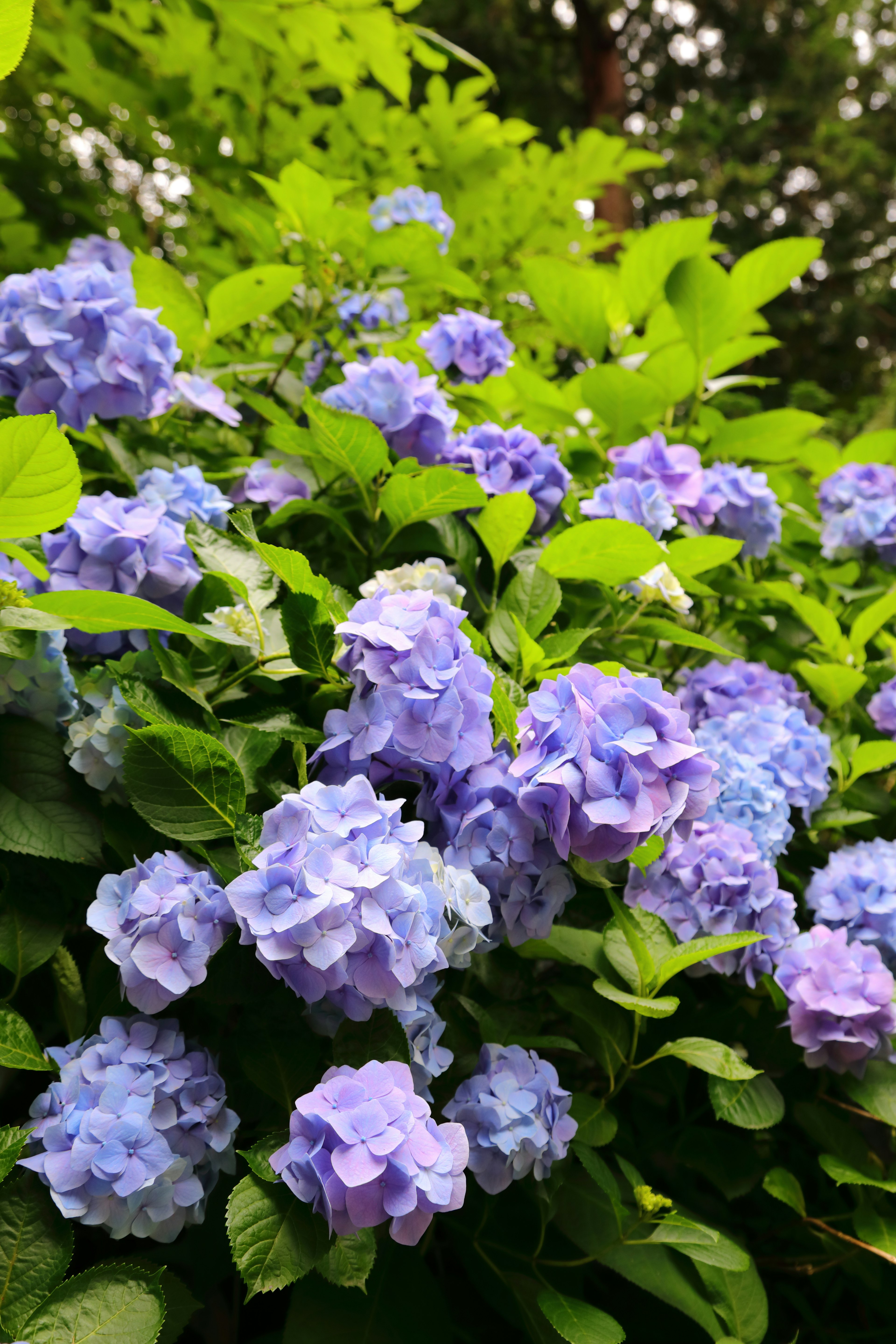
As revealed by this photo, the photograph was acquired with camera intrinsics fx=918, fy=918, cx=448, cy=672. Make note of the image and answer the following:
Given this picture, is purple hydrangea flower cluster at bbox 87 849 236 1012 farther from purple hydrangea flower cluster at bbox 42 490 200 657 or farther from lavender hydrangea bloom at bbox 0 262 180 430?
lavender hydrangea bloom at bbox 0 262 180 430

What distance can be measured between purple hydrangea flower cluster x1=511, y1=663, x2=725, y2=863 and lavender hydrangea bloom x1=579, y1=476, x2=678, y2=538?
47 centimetres

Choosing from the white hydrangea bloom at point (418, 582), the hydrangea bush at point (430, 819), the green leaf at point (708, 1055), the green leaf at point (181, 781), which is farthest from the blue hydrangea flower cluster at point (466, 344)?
the green leaf at point (708, 1055)

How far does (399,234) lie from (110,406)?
0.62m

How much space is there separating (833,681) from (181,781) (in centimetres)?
94

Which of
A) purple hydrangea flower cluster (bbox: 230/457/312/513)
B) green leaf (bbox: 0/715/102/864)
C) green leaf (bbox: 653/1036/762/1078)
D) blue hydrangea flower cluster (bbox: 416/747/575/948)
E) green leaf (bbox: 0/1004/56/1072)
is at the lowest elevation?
green leaf (bbox: 0/1004/56/1072)

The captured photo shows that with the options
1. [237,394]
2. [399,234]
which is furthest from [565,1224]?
[399,234]

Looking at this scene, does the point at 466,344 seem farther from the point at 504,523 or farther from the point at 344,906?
the point at 344,906

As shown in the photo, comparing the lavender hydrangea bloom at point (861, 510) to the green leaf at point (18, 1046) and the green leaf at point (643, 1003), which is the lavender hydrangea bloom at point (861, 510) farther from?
the green leaf at point (18, 1046)

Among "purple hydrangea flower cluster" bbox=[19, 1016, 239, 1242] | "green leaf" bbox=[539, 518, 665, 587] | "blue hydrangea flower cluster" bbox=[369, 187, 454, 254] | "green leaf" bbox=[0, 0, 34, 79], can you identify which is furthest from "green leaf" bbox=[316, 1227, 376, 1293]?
"blue hydrangea flower cluster" bbox=[369, 187, 454, 254]

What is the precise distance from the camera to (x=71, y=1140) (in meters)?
0.73

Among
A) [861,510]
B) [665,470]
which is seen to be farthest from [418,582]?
[861,510]

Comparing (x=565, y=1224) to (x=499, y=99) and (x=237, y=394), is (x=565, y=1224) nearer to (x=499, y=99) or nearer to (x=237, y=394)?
(x=237, y=394)

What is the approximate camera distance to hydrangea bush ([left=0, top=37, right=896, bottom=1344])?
0.72m

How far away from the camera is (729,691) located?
1.26m
